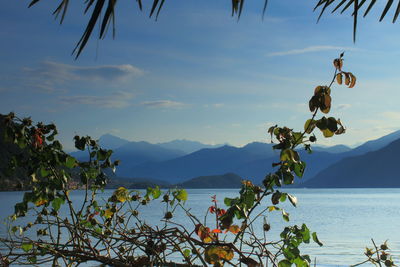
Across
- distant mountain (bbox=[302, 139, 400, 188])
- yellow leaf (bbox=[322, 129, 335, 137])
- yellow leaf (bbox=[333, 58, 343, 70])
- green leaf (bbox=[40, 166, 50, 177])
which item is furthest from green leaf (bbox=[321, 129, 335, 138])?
distant mountain (bbox=[302, 139, 400, 188])

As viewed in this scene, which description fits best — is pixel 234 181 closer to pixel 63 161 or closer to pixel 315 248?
pixel 315 248

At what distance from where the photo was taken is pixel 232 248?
1.75 meters

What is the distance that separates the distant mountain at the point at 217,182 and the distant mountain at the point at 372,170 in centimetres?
3815

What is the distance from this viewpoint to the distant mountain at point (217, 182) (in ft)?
540

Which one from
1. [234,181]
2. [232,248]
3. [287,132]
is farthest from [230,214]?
[234,181]

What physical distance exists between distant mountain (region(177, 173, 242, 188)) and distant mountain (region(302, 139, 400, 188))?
3815cm

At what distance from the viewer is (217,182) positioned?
17038 centimetres

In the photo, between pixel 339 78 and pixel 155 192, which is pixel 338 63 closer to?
pixel 339 78

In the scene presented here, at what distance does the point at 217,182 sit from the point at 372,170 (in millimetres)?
51058

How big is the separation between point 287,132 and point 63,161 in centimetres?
113

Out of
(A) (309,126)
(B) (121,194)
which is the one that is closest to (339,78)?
(A) (309,126)

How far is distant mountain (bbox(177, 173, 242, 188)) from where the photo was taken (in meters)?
165

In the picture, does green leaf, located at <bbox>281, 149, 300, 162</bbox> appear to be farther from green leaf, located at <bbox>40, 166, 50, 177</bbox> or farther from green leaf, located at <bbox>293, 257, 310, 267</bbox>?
green leaf, located at <bbox>40, 166, 50, 177</bbox>

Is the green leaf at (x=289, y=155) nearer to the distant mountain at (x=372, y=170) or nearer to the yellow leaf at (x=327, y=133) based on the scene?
the yellow leaf at (x=327, y=133)
